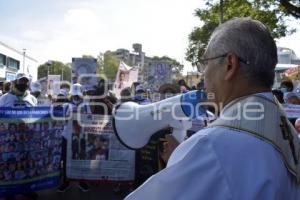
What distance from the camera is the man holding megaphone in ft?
4.53

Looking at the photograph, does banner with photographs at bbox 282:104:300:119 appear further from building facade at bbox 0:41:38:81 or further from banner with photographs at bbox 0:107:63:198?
building facade at bbox 0:41:38:81

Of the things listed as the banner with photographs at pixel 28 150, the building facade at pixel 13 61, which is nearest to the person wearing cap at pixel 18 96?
the banner with photographs at pixel 28 150

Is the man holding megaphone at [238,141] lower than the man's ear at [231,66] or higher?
lower

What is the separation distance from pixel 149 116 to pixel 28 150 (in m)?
5.30

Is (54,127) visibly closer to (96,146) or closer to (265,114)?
(96,146)

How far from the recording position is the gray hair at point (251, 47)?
1583mm

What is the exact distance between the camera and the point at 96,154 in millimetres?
7973

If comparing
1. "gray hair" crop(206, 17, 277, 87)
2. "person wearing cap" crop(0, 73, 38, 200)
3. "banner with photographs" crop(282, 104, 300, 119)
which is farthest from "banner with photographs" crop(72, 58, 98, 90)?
"gray hair" crop(206, 17, 277, 87)

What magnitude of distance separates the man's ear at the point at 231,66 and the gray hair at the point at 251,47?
0.7 inches

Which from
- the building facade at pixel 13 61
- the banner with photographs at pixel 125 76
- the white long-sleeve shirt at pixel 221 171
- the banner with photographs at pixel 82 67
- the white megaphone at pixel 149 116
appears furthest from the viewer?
the building facade at pixel 13 61

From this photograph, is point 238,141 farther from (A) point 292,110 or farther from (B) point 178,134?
(A) point 292,110

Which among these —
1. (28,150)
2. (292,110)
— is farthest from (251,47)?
(292,110)

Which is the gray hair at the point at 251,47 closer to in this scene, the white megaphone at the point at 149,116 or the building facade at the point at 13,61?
the white megaphone at the point at 149,116

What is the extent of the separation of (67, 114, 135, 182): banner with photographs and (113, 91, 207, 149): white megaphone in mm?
5592
